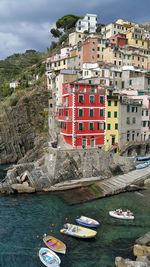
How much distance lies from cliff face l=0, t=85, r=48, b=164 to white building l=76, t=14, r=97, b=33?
48169mm

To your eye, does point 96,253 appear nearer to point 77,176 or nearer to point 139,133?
point 77,176

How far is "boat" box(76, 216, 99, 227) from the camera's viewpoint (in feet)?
93.5

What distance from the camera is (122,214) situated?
30812mm

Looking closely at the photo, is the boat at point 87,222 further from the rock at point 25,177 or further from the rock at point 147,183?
the rock at point 147,183

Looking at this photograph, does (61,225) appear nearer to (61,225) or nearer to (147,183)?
(61,225)

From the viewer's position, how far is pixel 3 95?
82.1 metres

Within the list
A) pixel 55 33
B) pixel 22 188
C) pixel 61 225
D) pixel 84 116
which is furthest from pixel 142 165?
pixel 55 33

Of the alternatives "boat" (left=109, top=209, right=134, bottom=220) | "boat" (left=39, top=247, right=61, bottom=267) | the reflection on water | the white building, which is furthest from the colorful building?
"boat" (left=39, top=247, right=61, bottom=267)

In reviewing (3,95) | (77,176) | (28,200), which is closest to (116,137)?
(77,176)

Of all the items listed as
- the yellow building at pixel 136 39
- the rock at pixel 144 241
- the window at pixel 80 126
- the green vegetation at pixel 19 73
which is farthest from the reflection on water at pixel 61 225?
the yellow building at pixel 136 39

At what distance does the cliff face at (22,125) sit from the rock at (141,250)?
46.1m

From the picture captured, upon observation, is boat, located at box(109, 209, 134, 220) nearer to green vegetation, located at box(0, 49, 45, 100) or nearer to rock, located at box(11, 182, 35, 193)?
rock, located at box(11, 182, 35, 193)

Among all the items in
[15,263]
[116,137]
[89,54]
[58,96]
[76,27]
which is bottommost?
[15,263]

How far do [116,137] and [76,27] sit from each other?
239 ft
